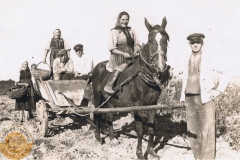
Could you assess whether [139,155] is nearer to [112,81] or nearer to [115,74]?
[112,81]

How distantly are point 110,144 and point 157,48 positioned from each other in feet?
10.0

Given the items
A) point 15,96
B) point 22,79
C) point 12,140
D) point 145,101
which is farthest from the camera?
point 22,79

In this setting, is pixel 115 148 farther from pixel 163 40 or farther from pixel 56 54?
pixel 56 54

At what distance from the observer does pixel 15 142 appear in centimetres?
587

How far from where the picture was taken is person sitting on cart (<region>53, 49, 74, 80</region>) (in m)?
7.86

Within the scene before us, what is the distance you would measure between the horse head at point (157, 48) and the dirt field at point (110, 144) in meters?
2.05

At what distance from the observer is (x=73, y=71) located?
811 centimetres

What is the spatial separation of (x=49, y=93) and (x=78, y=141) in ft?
4.80

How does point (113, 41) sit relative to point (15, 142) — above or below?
above

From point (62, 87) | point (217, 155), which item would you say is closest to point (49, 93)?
point (62, 87)

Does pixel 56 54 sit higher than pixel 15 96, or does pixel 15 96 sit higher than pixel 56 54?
pixel 56 54

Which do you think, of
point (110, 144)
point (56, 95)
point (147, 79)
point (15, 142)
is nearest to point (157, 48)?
point (147, 79)

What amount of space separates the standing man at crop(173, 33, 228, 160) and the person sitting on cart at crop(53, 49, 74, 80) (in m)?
3.95

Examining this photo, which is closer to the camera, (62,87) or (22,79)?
(62,87)
